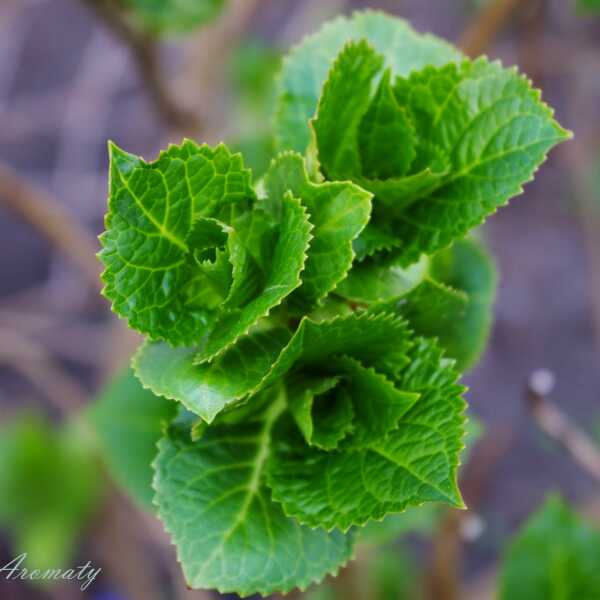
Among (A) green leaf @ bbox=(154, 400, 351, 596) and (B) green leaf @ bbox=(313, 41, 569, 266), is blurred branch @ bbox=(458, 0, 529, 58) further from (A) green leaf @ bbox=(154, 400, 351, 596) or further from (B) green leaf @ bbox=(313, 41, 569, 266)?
(A) green leaf @ bbox=(154, 400, 351, 596)

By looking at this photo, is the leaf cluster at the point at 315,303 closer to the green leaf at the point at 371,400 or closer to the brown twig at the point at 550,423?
the green leaf at the point at 371,400

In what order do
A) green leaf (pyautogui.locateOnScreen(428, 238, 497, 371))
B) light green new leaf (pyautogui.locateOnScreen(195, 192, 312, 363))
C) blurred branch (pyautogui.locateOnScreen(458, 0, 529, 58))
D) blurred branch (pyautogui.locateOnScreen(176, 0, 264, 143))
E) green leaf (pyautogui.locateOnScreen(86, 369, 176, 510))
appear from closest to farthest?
light green new leaf (pyautogui.locateOnScreen(195, 192, 312, 363)) < green leaf (pyautogui.locateOnScreen(428, 238, 497, 371)) < green leaf (pyautogui.locateOnScreen(86, 369, 176, 510)) < blurred branch (pyautogui.locateOnScreen(458, 0, 529, 58)) < blurred branch (pyautogui.locateOnScreen(176, 0, 264, 143))

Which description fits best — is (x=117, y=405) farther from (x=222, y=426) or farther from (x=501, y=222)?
(x=501, y=222)

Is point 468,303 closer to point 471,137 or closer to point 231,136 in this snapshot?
point 471,137

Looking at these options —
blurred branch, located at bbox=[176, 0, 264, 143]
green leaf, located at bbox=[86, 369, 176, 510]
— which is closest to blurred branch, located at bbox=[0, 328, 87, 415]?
blurred branch, located at bbox=[176, 0, 264, 143]

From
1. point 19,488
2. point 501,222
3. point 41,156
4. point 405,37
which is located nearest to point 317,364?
point 405,37

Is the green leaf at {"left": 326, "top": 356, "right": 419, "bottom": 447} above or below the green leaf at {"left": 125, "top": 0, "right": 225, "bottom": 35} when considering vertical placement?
below
